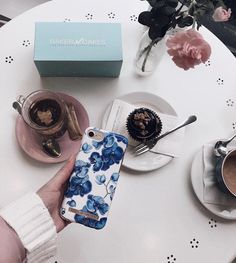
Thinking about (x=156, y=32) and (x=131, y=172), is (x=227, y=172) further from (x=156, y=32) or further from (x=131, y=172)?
(x=156, y=32)

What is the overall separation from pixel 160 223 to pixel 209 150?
186mm

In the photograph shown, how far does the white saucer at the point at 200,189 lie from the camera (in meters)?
0.74

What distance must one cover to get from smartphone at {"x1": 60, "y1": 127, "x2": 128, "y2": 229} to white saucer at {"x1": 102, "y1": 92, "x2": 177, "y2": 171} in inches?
3.0

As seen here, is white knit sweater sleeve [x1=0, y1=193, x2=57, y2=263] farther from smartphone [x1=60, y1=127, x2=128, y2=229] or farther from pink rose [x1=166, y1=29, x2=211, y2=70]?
pink rose [x1=166, y1=29, x2=211, y2=70]

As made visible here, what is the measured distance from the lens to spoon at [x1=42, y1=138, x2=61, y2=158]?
2.50ft

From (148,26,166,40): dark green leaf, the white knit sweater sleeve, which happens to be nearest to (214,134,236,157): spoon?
(148,26,166,40): dark green leaf

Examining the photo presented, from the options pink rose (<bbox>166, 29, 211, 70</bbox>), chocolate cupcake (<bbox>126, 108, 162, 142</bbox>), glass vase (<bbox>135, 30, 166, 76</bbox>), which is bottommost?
chocolate cupcake (<bbox>126, 108, 162, 142</bbox>)

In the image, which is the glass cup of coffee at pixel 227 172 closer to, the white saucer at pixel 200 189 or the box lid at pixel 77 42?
the white saucer at pixel 200 189

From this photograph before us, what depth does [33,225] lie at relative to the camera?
2.12ft

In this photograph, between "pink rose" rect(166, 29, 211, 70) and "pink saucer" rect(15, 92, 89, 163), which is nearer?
"pink rose" rect(166, 29, 211, 70)

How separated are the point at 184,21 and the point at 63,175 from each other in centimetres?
36

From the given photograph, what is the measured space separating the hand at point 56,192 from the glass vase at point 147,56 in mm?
286

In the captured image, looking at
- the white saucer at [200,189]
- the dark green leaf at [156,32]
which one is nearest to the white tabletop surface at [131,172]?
the white saucer at [200,189]

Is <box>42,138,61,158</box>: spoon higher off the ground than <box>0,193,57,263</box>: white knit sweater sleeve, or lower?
higher
